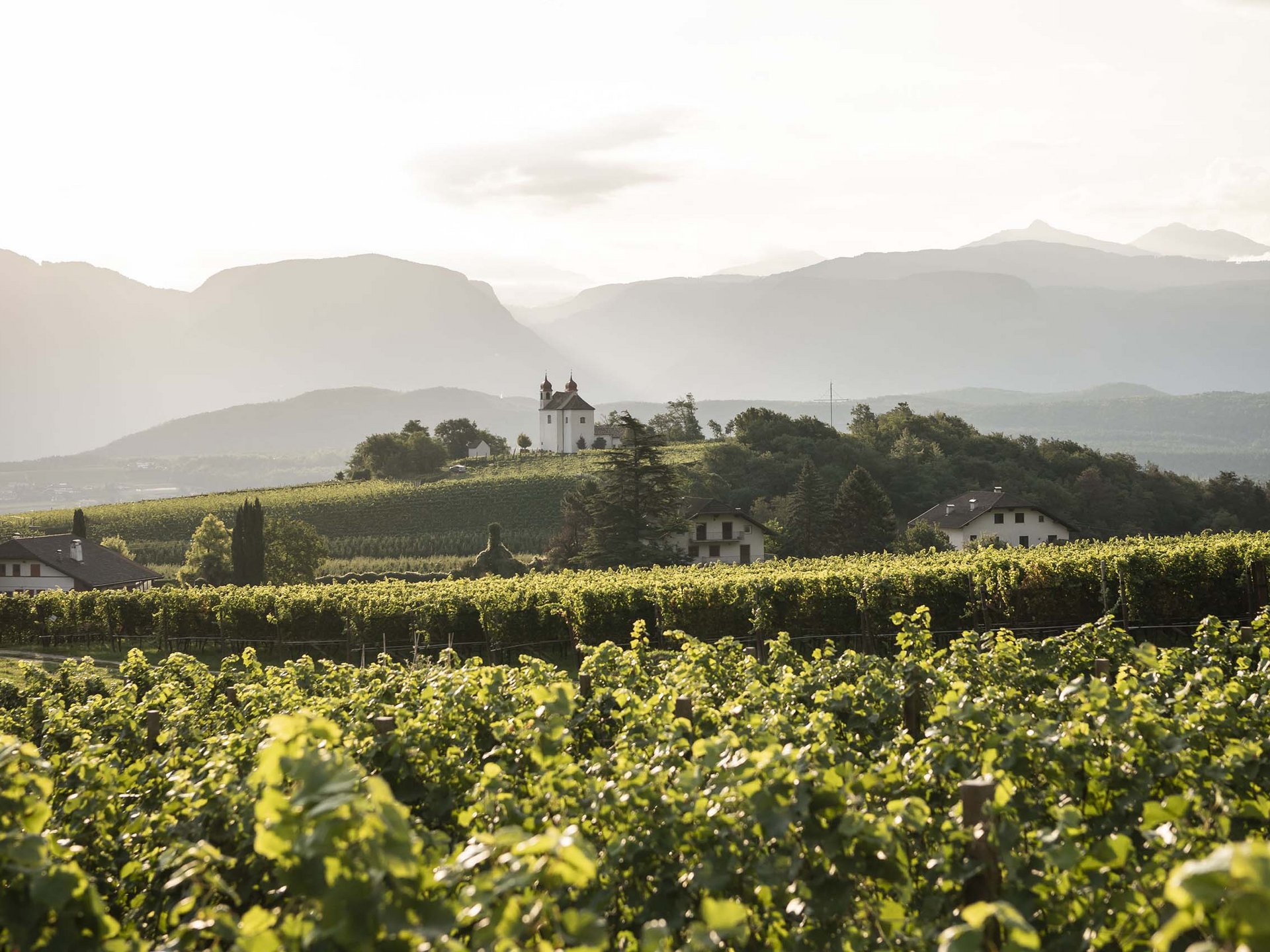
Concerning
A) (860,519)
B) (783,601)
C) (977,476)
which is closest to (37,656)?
(783,601)

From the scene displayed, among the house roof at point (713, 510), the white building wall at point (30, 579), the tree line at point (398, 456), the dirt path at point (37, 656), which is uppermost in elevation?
the tree line at point (398, 456)

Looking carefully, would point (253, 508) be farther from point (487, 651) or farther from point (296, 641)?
point (487, 651)

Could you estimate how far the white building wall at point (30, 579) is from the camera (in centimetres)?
5412

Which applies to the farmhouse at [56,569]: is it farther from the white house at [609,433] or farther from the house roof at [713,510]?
A: the white house at [609,433]

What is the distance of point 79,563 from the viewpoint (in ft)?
181

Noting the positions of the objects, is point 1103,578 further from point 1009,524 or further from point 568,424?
point 568,424

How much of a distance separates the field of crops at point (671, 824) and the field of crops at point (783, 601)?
1395 centimetres

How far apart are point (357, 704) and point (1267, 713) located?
23.5ft

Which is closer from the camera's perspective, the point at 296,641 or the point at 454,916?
the point at 454,916

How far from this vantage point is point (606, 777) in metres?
6.33

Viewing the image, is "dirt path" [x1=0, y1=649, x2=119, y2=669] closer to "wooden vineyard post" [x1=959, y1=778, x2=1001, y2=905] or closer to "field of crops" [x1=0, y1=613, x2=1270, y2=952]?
"field of crops" [x1=0, y1=613, x2=1270, y2=952]

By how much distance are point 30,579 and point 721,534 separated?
39.9 m

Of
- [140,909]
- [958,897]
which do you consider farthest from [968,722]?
[140,909]

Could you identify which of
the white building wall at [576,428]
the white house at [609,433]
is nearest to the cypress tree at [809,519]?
the white house at [609,433]
